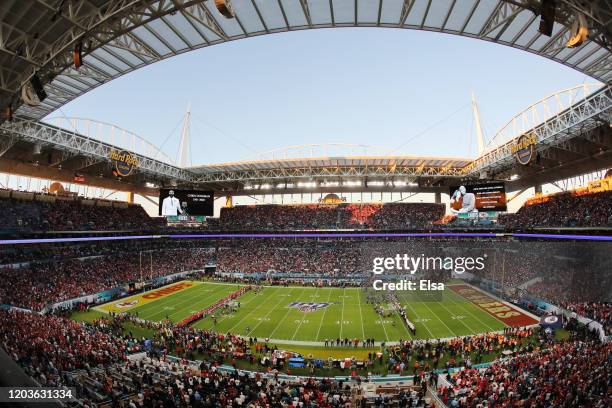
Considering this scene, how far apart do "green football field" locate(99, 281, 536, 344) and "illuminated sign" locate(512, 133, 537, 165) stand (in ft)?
40.8

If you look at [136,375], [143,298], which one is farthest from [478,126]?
[136,375]

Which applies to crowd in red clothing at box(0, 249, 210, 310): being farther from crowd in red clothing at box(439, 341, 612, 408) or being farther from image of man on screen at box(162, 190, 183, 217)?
crowd in red clothing at box(439, 341, 612, 408)

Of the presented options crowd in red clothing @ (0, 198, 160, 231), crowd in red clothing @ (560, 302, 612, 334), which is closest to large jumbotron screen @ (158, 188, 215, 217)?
crowd in red clothing @ (0, 198, 160, 231)

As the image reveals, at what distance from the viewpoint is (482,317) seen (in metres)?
29.4

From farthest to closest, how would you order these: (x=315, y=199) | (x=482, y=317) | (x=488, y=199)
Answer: (x=315, y=199)
(x=488, y=199)
(x=482, y=317)

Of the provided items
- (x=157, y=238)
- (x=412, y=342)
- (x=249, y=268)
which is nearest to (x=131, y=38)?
(x=412, y=342)

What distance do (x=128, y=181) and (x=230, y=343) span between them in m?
39.3

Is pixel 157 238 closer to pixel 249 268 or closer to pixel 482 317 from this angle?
pixel 249 268

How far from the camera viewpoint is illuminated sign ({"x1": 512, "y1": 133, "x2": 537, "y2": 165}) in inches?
1088

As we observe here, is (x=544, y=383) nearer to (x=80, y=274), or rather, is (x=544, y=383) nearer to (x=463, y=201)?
(x=463, y=201)

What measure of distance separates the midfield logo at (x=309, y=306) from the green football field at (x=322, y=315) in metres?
0.09

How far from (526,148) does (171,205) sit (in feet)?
130

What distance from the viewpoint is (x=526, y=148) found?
28359mm

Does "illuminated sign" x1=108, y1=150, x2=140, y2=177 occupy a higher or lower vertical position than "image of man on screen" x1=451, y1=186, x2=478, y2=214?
higher
